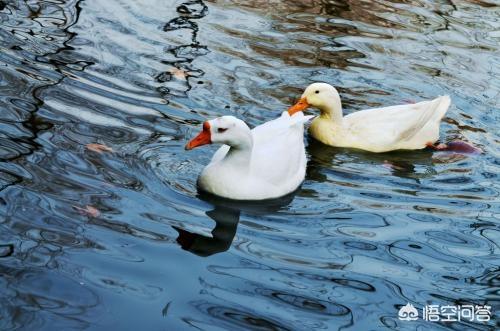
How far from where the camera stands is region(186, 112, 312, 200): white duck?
6852 mm

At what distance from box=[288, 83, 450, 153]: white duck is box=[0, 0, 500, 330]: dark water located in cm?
17

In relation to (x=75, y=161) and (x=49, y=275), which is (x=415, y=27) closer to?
(x=75, y=161)

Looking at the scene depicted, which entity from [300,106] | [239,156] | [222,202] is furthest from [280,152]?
[300,106]

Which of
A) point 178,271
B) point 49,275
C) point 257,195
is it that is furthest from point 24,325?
point 257,195

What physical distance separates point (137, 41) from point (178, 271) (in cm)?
463

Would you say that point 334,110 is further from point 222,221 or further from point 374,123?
point 222,221

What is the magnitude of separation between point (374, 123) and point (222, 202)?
2162 millimetres

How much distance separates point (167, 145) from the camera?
25.5 feet

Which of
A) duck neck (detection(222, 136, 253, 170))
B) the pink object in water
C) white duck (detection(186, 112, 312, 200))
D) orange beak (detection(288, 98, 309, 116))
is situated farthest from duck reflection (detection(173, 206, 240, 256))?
the pink object in water

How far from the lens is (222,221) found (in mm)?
6684

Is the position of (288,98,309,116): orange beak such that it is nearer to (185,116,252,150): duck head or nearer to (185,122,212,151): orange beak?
(185,116,252,150): duck head

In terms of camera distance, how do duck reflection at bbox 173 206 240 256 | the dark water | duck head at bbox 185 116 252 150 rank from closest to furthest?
the dark water < duck reflection at bbox 173 206 240 256 < duck head at bbox 185 116 252 150

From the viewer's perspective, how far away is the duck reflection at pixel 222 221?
622 centimetres

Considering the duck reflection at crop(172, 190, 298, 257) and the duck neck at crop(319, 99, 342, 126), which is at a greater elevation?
the duck neck at crop(319, 99, 342, 126)
